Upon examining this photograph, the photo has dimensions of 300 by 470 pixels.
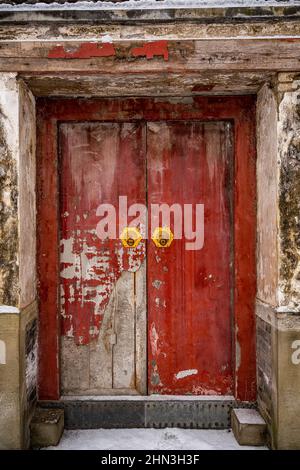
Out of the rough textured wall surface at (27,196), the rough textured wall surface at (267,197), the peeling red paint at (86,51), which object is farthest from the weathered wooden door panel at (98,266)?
the rough textured wall surface at (267,197)

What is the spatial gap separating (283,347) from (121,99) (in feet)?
7.32

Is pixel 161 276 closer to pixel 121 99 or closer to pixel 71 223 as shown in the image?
pixel 71 223

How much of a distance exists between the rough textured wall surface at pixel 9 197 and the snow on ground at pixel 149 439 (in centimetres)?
118

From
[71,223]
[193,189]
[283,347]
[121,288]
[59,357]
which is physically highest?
[193,189]

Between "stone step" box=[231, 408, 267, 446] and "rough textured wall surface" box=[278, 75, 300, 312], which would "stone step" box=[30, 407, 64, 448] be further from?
"rough textured wall surface" box=[278, 75, 300, 312]

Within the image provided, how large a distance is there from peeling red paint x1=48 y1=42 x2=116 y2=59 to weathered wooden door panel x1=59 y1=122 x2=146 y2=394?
2.44ft

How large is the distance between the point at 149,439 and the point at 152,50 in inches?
109

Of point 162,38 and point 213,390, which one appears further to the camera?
point 213,390

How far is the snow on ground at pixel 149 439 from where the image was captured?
3090 millimetres

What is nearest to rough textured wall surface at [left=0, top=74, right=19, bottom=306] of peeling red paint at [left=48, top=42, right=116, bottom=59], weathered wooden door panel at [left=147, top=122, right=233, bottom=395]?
peeling red paint at [left=48, top=42, right=116, bottom=59]

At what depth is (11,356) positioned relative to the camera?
289 centimetres

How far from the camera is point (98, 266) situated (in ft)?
11.4

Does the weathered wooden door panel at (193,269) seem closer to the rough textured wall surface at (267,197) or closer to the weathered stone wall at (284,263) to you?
the rough textured wall surface at (267,197)

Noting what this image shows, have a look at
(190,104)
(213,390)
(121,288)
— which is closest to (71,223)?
(121,288)
